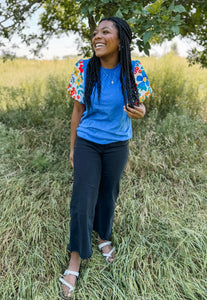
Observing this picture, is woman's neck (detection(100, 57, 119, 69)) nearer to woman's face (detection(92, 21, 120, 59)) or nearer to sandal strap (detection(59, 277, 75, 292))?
woman's face (detection(92, 21, 120, 59))

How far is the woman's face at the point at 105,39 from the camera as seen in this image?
1593mm

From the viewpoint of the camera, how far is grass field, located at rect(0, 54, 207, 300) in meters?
1.90

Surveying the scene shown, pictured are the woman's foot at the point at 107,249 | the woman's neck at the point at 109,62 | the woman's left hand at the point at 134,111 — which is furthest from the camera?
the woman's foot at the point at 107,249

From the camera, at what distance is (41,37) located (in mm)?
3775

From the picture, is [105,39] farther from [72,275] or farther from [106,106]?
[72,275]

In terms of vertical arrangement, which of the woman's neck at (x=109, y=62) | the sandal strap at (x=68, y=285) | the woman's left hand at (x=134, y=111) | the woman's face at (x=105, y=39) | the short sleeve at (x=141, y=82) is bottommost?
the sandal strap at (x=68, y=285)

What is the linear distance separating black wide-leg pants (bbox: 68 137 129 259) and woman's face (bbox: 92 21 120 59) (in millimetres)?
626

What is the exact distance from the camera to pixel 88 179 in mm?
1683

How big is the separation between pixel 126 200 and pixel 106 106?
129 cm

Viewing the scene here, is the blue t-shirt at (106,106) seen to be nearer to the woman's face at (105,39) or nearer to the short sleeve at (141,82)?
the short sleeve at (141,82)

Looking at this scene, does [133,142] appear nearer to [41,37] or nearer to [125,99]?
[125,99]

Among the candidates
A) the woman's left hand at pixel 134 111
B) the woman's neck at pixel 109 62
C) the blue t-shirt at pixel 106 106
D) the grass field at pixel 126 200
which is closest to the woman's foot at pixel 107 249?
the grass field at pixel 126 200

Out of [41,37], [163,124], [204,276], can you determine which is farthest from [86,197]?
[41,37]

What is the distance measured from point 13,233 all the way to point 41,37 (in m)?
3.01
